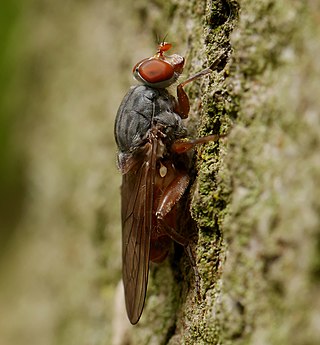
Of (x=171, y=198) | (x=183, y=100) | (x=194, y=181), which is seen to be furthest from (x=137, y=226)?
(x=183, y=100)

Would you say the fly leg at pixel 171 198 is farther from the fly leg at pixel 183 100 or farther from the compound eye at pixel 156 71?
the compound eye at pixel 156 71

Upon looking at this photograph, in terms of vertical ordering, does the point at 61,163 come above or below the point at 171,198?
above

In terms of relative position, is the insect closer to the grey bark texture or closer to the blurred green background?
the grey bark texture

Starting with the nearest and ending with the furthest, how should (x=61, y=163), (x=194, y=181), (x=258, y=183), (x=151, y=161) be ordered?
1. (x=258, y=183)
2. (x=194, y=181)
3. (x=151, y=161)
4. (x=61, y=163)

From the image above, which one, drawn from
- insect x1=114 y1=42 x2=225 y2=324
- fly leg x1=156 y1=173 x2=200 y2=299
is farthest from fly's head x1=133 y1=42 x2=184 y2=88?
fly leg x1=156 y1=173 x2=200 y2=299

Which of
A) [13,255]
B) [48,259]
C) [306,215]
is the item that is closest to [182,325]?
[306,215]

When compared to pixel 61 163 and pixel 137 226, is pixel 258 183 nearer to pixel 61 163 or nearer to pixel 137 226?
pixel 137 226
